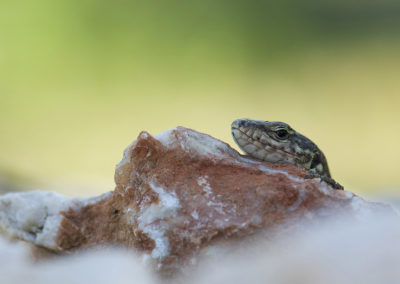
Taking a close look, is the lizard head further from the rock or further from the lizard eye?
the rock

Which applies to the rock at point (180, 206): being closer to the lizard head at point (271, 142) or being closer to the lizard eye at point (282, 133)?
the lizard head at point (271, 142)

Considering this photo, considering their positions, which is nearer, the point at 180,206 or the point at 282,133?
the point at 180,206

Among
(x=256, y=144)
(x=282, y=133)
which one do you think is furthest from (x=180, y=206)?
(x=282, y=133)

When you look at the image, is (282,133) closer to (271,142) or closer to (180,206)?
(271,142)

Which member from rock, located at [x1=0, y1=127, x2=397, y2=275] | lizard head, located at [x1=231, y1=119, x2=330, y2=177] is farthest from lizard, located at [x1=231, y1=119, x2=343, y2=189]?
rock, located at [x1=0, y1=127, x2=397, y2=275]

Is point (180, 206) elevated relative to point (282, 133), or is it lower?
lower

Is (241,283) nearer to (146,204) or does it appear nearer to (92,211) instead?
(146,204)

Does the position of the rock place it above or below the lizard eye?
below
